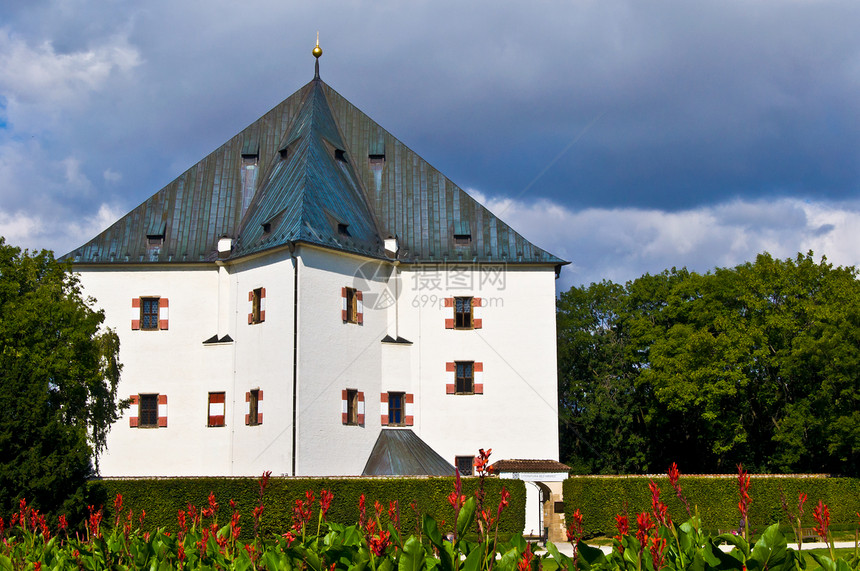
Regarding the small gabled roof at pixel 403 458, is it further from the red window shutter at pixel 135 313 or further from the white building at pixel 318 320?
the red window shutter at pixel 135 313

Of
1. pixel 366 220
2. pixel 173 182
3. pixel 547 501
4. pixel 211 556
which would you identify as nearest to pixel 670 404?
pixel 547 501

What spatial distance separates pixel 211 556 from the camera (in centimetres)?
668

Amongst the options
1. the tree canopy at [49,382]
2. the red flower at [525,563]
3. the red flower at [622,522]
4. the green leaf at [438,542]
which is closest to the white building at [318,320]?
the tree canopy at [49,382]

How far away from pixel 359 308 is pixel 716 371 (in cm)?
1889

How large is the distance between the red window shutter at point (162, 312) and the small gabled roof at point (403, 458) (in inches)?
343

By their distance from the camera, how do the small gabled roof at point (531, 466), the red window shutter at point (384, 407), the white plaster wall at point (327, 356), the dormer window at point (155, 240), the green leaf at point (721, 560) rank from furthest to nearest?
the dormer window at point (155, 240) < the red window shutter at point (384, 407) < the small gabled roof at point (531, 466) < the white plaster wall at point (327, 356) < the green leaf at point (721, 560)

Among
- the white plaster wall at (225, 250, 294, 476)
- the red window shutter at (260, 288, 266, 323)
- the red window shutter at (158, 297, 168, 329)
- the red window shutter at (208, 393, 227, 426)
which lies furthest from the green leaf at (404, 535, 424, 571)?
the red window shutter at (158, 297, 168, 329)

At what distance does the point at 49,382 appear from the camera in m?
28.8

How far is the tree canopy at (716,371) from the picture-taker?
36438 mm

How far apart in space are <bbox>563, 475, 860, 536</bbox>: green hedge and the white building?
341cm

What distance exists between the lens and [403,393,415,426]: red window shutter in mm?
32719

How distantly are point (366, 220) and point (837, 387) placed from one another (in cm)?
1934

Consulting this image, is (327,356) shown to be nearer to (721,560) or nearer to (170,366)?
(170,366)

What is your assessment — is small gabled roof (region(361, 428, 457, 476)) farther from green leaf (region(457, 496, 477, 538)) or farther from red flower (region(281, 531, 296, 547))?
green leaf (region(457, 496, 477, 538))
